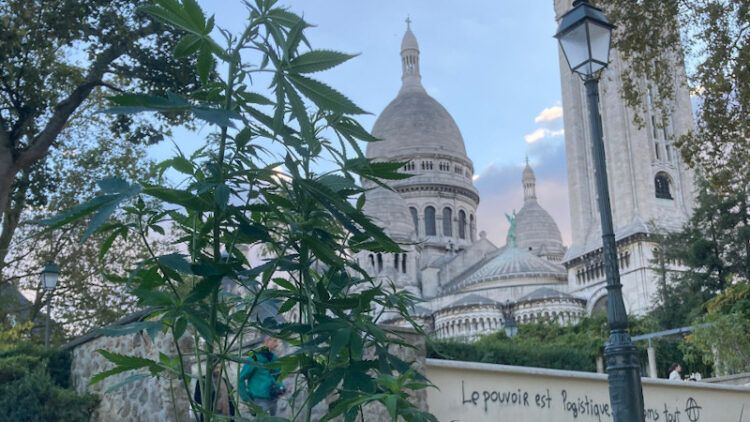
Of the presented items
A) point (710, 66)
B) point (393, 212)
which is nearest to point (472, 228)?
point (393, 212)

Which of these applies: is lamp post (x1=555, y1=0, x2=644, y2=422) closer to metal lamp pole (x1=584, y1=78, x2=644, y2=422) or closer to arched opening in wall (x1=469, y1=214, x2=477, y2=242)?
metal lamp pole (x1=584, y1=78, x2=644, y2=422)

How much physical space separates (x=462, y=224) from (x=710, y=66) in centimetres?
5394

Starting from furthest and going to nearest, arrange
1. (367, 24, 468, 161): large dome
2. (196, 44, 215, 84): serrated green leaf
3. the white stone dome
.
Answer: (367, 24, 468, 161): large dome < the white stone dome < (196, 44, 215, 84): serrated green leaf

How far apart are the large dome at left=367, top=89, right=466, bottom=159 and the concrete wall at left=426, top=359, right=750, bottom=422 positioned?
5291 centimetres

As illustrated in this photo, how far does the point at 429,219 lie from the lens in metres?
64.1

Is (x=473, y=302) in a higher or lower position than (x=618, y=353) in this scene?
higher

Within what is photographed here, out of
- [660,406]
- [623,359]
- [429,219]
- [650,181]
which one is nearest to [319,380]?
[623,359]

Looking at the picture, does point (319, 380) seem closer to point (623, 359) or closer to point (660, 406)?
point (623, 359)

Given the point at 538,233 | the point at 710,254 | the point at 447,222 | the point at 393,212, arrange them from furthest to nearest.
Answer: the point at 538,233, the point at 447,222, the point at 393,212, the point at 710,254

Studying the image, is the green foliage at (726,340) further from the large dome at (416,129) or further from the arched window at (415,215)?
the large dome at (416,129)

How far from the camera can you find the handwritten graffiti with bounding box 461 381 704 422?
30.2 ft

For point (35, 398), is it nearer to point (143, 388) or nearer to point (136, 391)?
point (136, 391)

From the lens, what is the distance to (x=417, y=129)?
67.4 m

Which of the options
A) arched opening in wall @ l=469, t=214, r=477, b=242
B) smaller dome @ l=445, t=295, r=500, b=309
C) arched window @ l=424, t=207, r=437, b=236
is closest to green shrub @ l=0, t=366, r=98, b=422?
smaller dome @ l=445, t=295, r=500, b=309
